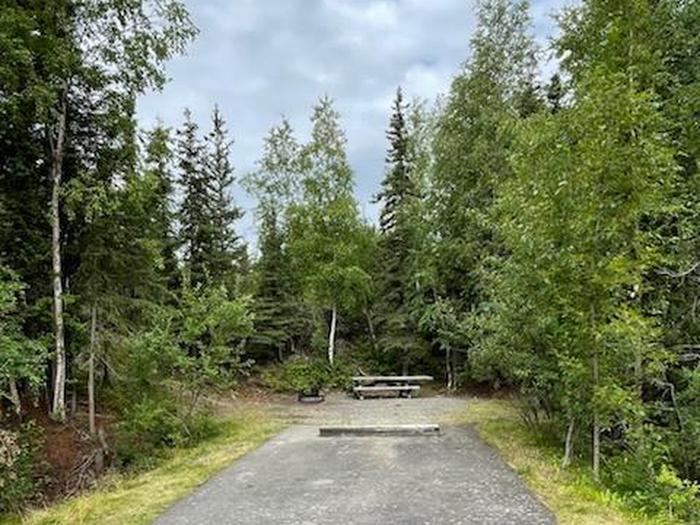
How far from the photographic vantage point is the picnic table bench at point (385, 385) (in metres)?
15.0

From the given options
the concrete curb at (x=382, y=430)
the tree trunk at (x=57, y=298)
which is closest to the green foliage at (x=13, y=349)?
the tree trunk at (x=57, y=298)

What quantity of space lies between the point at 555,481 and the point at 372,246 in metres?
14.0

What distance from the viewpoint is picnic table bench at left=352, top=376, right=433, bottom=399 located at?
1495 cm

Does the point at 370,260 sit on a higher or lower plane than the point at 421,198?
lower

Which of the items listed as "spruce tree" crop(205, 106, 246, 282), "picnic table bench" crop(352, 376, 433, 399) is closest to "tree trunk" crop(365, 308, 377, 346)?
"picnic table bench" crop(352, 376, 433, 399)

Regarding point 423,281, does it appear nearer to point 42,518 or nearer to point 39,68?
point 39,68

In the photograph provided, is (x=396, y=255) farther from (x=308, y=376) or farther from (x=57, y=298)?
(x=57, y=298)

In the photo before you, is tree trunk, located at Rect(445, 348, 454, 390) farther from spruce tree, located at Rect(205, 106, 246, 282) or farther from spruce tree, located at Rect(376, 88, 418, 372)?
spruce tree, located at Rect(205, 106, 246, 282)

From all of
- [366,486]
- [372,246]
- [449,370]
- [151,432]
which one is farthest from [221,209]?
[366,486]

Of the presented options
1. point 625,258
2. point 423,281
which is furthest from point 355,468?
point 423,281

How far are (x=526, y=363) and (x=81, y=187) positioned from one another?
826cm

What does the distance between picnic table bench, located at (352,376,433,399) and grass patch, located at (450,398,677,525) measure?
4.94m

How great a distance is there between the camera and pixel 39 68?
984cm

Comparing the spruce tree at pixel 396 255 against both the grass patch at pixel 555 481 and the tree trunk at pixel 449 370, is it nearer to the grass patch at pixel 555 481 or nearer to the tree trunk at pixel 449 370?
the tree trunk at pixel 449 370
